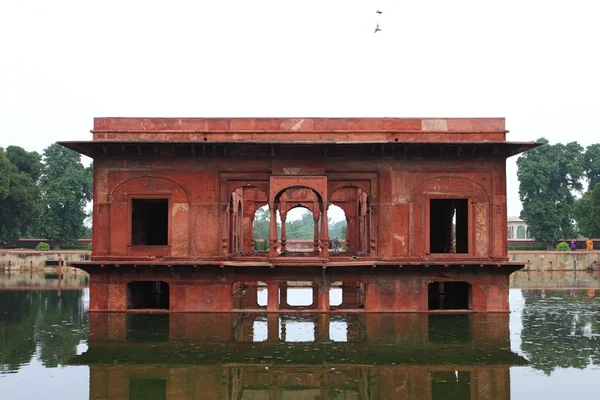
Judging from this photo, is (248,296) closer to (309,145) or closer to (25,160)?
(309,145)

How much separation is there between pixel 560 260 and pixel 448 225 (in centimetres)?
2273

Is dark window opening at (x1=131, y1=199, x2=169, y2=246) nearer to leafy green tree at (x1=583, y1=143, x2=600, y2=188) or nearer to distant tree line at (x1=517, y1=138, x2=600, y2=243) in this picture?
distant tree line at (x1=517, y1=138, x2=600, y2=243)

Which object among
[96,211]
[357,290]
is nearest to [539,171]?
[357,290]

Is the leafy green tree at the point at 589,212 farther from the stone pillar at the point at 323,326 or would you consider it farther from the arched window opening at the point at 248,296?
the stone pillar at the point at 323,326

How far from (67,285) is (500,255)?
2298cm

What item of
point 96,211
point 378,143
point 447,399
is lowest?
point 447,399

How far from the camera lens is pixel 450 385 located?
11086mm

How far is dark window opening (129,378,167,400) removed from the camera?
34.2 ft

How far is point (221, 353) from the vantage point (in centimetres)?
1365

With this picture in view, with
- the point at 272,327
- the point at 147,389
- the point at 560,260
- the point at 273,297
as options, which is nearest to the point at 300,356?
the point at 147,389

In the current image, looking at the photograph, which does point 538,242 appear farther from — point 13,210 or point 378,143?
Result: point 13,210

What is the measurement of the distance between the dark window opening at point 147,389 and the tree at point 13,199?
41386 millimetres

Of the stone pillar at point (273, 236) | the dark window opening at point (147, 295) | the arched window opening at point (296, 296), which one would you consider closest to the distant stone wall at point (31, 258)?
the arched window opening at point (296, 296)

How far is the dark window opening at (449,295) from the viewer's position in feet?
74.4
